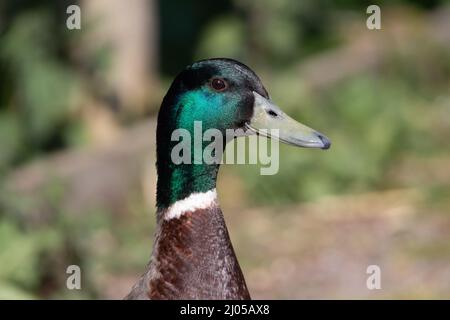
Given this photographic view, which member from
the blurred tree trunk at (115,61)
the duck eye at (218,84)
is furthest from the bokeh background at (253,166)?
the duck eye at (218,84)

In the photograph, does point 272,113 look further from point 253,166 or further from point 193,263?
point 253,166

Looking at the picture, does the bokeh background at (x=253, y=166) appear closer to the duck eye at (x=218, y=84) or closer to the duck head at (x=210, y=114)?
the duck head at (x=210, y=114)

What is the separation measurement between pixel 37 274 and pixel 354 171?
9.47 feet

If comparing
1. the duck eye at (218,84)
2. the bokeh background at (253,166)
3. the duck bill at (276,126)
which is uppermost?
the duck eye at (218,84)

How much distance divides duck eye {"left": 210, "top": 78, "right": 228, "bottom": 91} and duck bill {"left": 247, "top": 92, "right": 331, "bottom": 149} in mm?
110

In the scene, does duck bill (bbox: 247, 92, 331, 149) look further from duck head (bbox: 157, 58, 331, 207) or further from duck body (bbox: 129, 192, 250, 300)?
duck body (bbox: 129, 192, 250, 300)

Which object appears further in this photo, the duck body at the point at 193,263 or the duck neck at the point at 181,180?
the duck neck at the point at 181,180

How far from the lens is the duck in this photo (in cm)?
370

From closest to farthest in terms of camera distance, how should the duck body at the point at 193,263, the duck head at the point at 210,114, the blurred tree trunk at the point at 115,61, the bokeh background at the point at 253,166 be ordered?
1. the duck body at the point at 193,263
2. the duck head at the point at 210,114
3. the bokeh background at the point at 253,166
4. the blurred tree trunk at the point at 115,61

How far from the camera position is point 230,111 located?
12.7 feet

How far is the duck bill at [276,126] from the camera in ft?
12.5

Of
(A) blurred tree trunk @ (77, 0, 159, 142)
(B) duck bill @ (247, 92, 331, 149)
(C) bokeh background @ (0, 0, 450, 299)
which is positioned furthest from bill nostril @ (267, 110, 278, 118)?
(A) blurred tree trunk @ (77, 0, 159, 142)

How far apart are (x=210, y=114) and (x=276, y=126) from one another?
22cm
